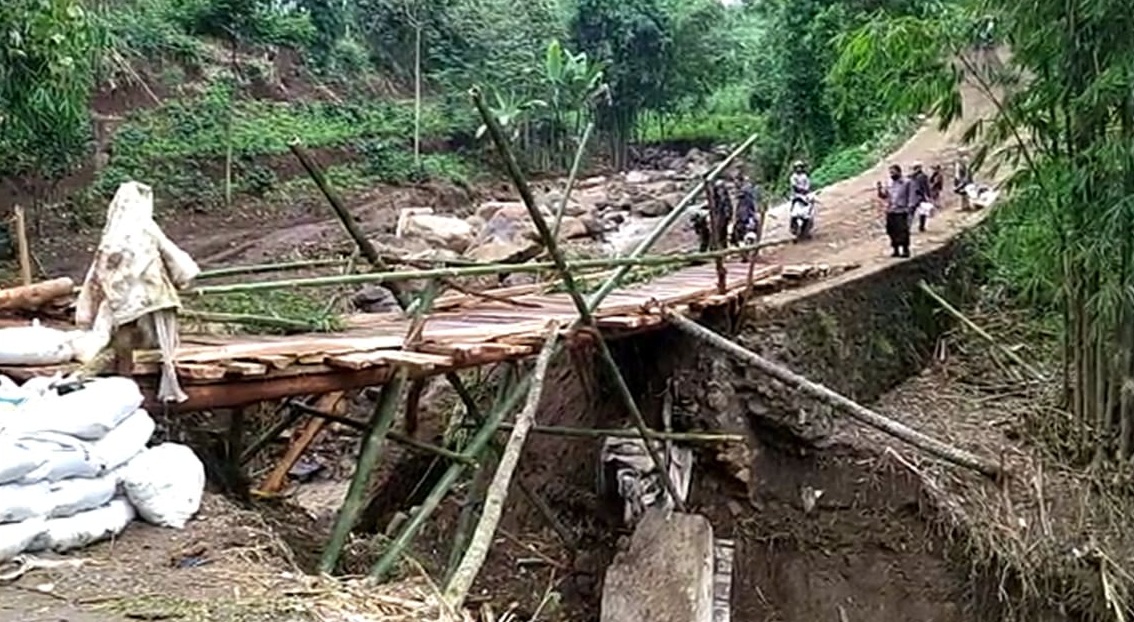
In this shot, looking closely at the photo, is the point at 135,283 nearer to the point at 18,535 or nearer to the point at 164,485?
the point at 164,485

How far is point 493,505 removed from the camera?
12.3 feet

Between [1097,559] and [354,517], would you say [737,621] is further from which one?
[354,517]

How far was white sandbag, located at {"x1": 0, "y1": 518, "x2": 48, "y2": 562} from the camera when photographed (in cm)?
296

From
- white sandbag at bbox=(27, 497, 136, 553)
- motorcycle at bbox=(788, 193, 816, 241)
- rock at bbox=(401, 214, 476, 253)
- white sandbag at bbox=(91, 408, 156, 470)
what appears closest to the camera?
white sandbag at bbox=(27, 497, 136, 553)

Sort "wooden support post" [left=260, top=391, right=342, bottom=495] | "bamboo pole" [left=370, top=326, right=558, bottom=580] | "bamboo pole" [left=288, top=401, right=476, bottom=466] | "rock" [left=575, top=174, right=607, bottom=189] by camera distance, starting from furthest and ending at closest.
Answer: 1. "rock" [left=575, top=174, right=607, bottom=189]
2. "wooden support post" [left=260, top=391, right=342, bottom=495]
3. "bamboo pole" [left=288, top=401, right=476, bottom=466]
4. "bamboo pole" [left=370, top=326, right=558, bottom=580]

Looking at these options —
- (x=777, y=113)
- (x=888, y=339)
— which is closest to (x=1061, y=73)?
(x=888, y=339)

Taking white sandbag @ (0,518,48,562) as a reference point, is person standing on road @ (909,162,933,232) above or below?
below

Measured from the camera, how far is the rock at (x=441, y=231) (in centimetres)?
1438

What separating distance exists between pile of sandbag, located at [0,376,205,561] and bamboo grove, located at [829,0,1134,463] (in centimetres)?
473

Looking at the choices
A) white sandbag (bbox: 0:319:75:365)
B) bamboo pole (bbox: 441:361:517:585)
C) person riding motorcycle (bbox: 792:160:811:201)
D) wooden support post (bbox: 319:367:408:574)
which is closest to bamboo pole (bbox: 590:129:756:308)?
bamboo pole (bbox: 441:361:517:585)

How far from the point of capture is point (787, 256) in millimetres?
11539

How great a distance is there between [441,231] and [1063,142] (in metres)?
9.00

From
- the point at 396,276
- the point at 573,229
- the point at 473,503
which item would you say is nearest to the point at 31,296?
the point at 396,276

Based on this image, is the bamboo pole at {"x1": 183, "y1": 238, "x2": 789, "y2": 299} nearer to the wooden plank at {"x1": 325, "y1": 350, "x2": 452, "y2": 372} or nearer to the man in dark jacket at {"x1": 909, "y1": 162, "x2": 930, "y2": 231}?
the wooden plank at {"x1": 325, "y1": 350, "x2": 452, "y2": 372}
